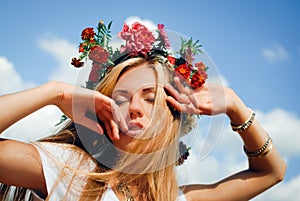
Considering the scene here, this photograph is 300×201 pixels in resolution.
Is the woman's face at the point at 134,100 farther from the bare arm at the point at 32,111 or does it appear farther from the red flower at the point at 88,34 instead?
Result: the red flower at the point at 88,34

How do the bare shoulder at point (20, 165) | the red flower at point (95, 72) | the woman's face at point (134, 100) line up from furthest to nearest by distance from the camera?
1. the red flower at point (95, 72)
2. the woman's face at point (134, 100)
3. the bare shoulder at point (20, 165)

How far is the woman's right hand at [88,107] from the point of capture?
8.91 feet

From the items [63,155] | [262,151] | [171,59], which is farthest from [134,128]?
[262,151]

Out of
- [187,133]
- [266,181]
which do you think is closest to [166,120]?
[187,133]

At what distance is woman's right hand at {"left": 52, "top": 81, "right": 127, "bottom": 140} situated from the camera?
2715 mm

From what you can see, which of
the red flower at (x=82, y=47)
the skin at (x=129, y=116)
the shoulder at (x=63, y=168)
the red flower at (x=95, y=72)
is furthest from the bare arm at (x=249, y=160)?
the red flower at (x=82, y=47)

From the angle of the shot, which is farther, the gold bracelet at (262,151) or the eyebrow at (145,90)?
the gold bracelet at (262,151)

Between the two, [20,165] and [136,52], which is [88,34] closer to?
[136,52]

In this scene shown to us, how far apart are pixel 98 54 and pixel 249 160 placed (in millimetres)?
1336

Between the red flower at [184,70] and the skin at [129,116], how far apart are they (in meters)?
0.13

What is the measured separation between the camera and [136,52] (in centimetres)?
325

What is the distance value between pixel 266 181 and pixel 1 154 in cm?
196

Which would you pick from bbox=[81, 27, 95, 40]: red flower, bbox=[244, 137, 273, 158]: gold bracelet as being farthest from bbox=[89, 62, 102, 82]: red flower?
bbox=[244, 137, 273, 158]: gold bracelet

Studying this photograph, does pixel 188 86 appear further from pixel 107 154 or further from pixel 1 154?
pixel 1 154
